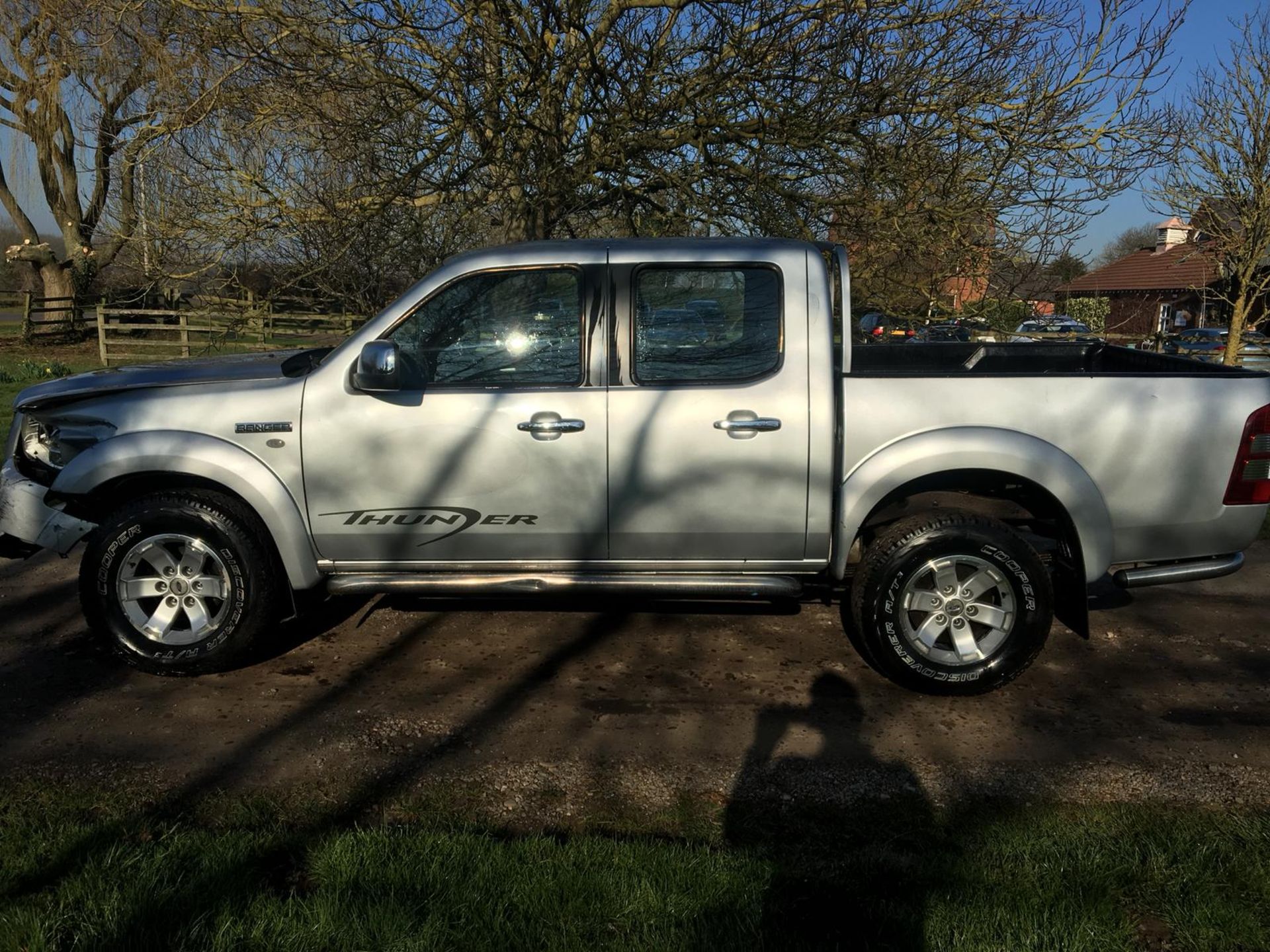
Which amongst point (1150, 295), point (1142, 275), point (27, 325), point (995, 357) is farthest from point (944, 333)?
point (1142, 275)

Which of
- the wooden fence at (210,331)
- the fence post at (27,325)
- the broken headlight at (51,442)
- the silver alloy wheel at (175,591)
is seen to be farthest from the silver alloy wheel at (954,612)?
the fence post at (27,325)

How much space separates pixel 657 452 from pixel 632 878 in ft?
6.47

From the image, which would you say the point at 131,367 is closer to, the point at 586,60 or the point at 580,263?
the point at 580,263

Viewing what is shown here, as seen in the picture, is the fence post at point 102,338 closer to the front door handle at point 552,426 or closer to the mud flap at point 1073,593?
the front door handle at point 552,426

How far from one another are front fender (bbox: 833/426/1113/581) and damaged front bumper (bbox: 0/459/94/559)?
142 inches

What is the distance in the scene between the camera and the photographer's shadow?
283cm

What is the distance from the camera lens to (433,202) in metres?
8.93

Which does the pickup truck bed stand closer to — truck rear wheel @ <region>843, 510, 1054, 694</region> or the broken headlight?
truck rear wheel @ <region>843, 510, 1054, 694</region>

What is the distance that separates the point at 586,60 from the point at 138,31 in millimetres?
4291

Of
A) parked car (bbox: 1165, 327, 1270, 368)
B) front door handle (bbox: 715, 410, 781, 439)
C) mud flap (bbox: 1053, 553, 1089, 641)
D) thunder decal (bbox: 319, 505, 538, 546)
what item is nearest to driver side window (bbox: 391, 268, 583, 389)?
thunder decal (bbox: 319, 505, 538, 546)

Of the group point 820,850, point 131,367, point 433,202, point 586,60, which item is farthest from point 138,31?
point 820,850

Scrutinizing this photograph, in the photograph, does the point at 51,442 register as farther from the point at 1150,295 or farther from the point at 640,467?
the point at 1150,295

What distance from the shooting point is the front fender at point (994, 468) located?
4375 millimetres

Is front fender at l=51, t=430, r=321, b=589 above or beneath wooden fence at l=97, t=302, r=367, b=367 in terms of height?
beneath
